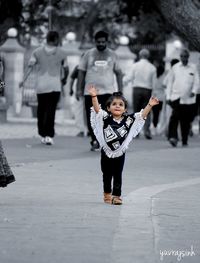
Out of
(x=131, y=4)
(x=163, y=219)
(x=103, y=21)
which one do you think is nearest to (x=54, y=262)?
(x=163, y=219)

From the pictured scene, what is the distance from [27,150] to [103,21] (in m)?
31.7

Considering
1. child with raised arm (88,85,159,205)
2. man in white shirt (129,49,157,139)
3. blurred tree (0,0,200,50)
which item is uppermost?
child with raised arm (88,85,159,205)

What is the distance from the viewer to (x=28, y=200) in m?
10.1

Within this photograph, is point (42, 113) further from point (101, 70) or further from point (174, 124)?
point (174, 124)

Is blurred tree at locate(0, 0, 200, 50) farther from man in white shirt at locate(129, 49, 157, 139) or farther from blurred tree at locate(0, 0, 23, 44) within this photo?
man in white shirt at locate(129, 49, 157, 139)

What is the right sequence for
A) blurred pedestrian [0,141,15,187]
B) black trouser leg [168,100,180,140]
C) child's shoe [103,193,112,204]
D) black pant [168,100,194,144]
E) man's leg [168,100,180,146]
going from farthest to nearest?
black pant [168,100,194,144] < black trouser leg [168,100,180,140] < man's leg [168,100,180,146] < child's shoe [103,193,112,204] < blurred pedestrian [0,141,15,187]

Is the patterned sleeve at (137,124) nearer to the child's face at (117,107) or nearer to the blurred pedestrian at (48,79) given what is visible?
the child's face at (117,107)

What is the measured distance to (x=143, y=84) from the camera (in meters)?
23.0

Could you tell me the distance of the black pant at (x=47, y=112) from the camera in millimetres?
18781

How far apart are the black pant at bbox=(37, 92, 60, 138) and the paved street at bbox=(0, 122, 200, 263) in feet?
8.26

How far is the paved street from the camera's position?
7.36 metres

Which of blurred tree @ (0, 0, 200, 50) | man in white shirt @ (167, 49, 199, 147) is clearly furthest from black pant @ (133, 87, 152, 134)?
man in white shirt @ (167, 49, 199, 147)

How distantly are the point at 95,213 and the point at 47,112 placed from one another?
9579 millimetres

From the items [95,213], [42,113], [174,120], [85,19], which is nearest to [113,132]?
[95,213]
